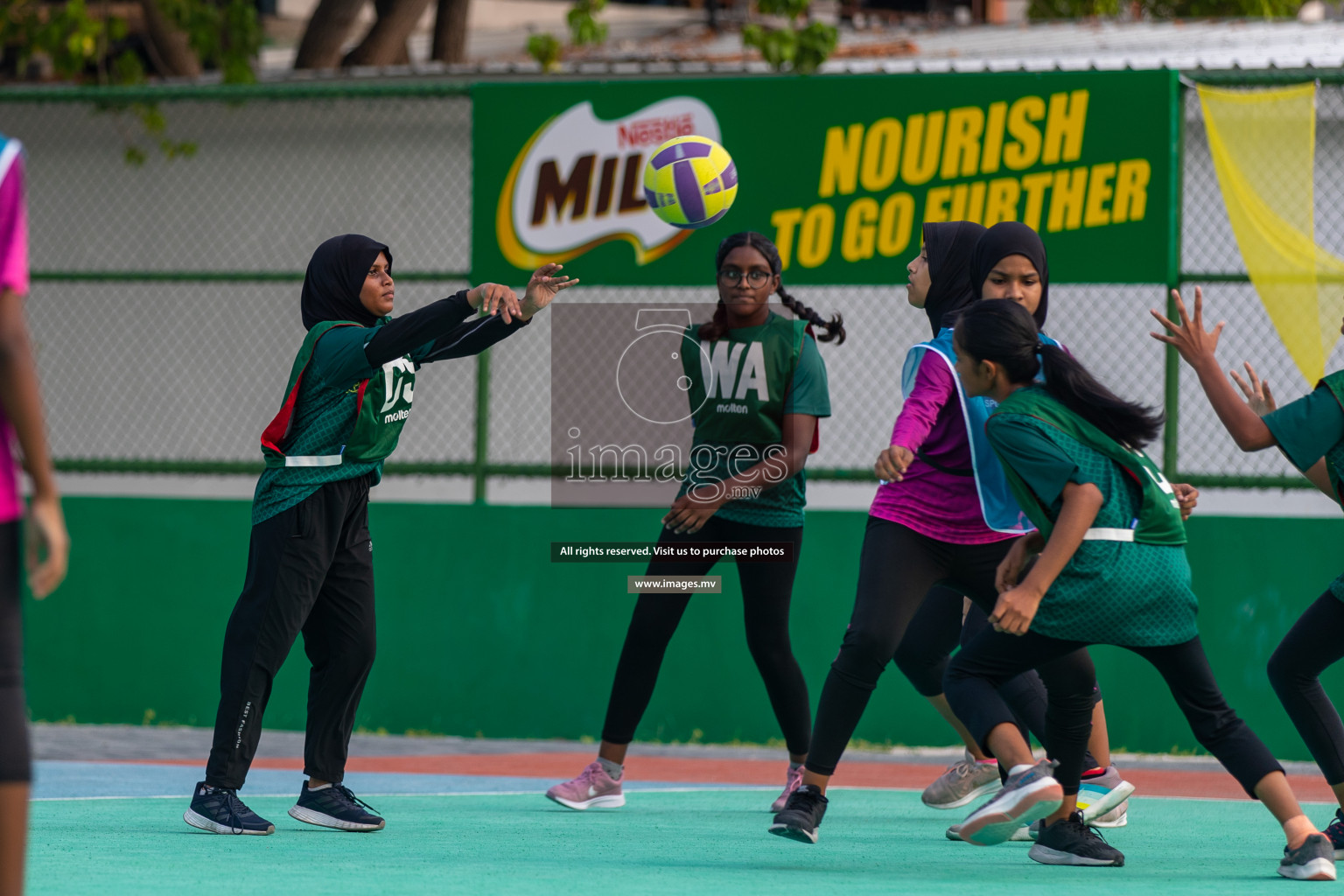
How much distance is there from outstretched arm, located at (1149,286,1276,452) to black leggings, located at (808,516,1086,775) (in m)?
0.92

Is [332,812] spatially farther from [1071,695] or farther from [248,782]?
[1071,695]

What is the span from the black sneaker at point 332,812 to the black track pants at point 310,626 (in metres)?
0.06

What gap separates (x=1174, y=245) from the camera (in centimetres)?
858

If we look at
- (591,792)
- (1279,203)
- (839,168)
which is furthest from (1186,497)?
(839,168)

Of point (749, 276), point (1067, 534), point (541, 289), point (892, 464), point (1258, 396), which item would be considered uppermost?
point (749, 276)

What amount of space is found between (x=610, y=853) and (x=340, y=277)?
2.25 metres

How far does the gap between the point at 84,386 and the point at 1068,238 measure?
7485 millimetres

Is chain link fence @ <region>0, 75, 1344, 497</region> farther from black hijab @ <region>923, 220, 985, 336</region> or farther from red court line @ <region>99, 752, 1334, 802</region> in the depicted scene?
black hijab @ <region>923, 220, 985, 336</region>

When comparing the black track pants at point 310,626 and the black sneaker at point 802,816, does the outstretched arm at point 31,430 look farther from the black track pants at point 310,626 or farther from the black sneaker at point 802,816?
the black sneaker at point 802,816

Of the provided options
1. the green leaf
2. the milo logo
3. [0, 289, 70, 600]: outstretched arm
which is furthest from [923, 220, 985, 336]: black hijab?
the green leaf

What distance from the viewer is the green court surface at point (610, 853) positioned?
15.7ft

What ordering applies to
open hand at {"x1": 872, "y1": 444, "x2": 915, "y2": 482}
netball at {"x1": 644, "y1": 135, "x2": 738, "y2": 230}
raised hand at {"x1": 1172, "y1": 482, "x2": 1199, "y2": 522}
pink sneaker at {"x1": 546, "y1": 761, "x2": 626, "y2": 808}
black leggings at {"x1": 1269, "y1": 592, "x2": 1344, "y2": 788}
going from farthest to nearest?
netball at {"x1": 644, "y1": 135, "x2": 738, "y2": 230}, pink sneaker at {"x1": 546, "y1": 761, "x2": 626, "y2": 808}, raised hand at {"x1": 1172, "y1": 482, "x2": 1199, "y2": 522}, black leggings at {"x1": 1269, "y1": 592, "x2": 1344, "y2": 788}, open hand at {"x1": 872, "y1": 444, "x2": 915, "y2": 482}

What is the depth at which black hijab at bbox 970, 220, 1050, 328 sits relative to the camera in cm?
538

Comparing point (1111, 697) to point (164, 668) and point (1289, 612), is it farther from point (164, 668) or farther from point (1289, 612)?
point (164, 668)
